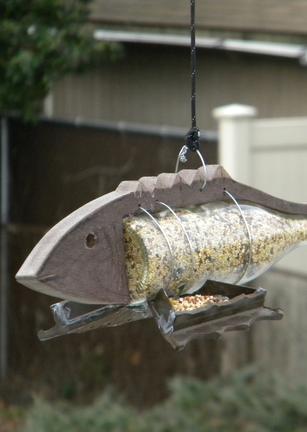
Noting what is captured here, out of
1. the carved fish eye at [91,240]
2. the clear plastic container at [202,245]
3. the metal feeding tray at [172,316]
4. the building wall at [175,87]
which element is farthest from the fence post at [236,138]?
the carved fish eye at [91,240]

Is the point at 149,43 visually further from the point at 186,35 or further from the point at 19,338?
the point at 19,338

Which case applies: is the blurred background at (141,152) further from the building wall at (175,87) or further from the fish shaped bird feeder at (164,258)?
the fish shaped bird feeder at (164,258)

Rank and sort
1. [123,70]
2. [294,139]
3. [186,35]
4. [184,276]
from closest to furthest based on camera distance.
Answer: [184,276] → [294,139] → [186,35] → [123,70]

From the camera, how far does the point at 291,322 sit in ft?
25.6

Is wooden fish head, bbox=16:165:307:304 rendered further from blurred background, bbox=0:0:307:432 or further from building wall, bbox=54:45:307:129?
building wall, bbox=54:45:307:129

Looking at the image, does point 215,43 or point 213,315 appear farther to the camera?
point 215,43

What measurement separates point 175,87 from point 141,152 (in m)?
0.70

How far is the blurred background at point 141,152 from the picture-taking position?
24.5ft

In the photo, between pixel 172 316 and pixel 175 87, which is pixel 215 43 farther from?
pixel 172 316

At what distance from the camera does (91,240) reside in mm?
2502

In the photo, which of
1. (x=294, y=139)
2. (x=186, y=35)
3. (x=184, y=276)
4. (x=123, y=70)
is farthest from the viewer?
(x=123, y=70)

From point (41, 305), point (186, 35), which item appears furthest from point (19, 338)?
point (186, 35)

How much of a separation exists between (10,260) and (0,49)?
2.40m

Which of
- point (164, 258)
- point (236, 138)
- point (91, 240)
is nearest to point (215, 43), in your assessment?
point (236, 138)
